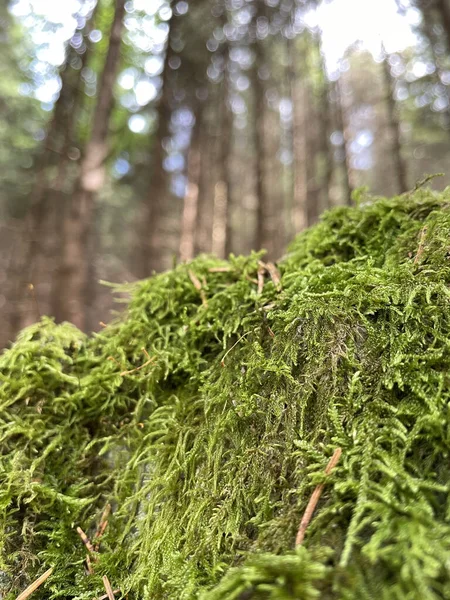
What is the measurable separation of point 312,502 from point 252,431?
0.31 metres

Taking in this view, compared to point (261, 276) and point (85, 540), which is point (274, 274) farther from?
point (85, 540)

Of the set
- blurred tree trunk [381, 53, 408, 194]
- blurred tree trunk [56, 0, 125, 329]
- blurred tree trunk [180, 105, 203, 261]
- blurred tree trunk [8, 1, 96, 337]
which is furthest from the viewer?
blurred tree trunk [180, 105, 203, 261]

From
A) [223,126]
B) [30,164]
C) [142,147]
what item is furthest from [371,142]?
[30,164]

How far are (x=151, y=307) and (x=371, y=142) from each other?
24.9 meters

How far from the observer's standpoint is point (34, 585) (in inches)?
48.3

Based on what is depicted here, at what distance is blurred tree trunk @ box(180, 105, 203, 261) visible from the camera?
13.1 metres

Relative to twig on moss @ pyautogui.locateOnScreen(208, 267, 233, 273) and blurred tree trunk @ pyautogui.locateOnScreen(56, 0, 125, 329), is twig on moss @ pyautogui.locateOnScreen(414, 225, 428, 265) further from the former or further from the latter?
blurred tree trunk @ pyautogui.locateOnScreen(56, 0, 125, 329)

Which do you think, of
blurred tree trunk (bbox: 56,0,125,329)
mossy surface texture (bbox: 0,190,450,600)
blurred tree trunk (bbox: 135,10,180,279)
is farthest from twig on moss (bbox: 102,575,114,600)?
blurred tree trunk (bbox: 135,10,180,279)

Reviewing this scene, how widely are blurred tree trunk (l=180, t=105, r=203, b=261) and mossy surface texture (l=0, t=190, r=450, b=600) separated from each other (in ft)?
37.0

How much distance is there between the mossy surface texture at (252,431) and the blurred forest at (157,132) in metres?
5.53

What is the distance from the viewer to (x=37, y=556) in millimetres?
1283

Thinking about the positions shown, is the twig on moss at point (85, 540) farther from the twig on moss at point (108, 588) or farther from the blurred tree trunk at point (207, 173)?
the blurred tree trunk at point (207, 173)

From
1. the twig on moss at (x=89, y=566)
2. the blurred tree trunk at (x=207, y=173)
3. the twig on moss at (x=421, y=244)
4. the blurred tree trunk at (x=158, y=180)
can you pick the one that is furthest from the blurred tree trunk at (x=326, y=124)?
the twig on moss at (x=89, y=566)

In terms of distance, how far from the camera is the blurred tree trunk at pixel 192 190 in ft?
43.0
